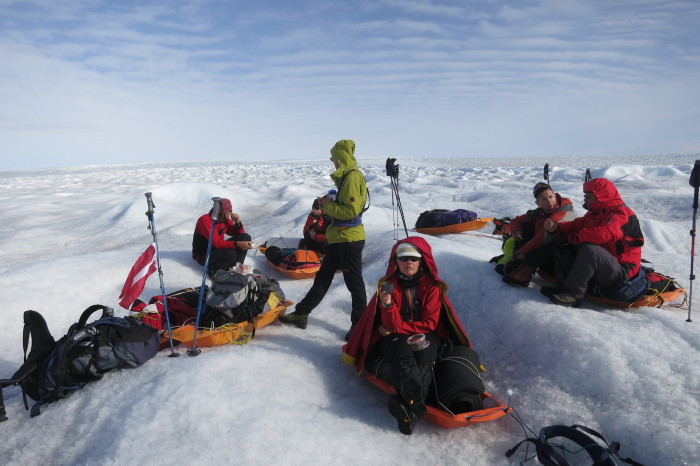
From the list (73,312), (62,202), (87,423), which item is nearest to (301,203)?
(73,312)

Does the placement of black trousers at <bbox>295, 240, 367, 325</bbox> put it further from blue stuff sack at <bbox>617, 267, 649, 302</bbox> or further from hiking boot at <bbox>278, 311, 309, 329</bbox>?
blue stuff sack at <bbox>617, 267, 649, 302</bbox>

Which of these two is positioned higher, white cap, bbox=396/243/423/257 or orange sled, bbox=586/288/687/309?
white cap, bbox=396/243/423/257

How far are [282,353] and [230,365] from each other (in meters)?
0.56

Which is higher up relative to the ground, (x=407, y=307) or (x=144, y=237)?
(x=407, y=307)

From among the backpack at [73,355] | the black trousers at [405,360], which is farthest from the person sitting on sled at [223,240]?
the black trousers at [405,360]

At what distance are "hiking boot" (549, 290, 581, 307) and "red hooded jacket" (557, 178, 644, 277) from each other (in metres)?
0.49

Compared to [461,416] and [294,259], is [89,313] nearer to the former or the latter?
[461,416]

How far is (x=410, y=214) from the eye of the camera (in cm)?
1081

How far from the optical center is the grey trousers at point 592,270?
3.52 meters

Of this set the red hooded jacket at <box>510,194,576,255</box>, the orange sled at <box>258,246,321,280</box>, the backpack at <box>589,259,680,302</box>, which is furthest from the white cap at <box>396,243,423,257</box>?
the orange sled at <box>258,246,321,280</box>

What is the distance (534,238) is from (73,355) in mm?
4128

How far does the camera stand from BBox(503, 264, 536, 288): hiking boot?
4.06 m

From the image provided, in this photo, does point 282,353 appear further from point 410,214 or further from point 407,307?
point 410,214

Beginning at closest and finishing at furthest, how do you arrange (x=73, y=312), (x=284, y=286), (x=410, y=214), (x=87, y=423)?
1. (x=87, y=423)
2. (x=73, y=312)
3. (x=284, y=286)
4. (x=410, y=214)
